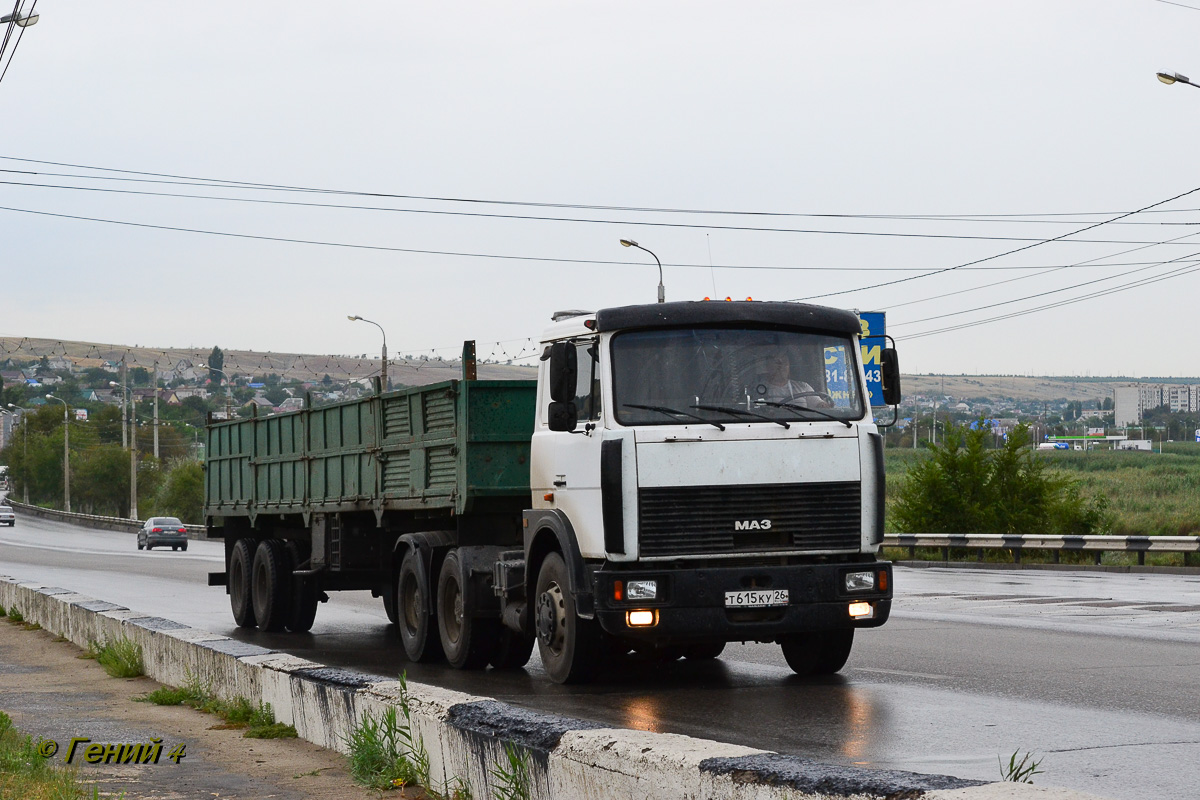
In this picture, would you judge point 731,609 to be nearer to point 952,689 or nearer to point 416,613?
point 952,689

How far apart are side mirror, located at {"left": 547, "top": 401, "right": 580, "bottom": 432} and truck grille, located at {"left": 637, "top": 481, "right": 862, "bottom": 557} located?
844mm

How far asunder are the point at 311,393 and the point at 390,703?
28.7 feet

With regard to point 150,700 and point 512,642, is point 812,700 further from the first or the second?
point 150,700

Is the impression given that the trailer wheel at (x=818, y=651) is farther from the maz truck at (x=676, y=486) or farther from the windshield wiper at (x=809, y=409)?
the windshield wiper at (x=809, y=409)

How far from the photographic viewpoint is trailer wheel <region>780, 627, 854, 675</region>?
428 inches

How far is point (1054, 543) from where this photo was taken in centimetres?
3025

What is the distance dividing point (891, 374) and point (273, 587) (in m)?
8.61

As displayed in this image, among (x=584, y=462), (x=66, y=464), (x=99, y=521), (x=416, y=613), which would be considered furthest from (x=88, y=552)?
(x=66, y=464)

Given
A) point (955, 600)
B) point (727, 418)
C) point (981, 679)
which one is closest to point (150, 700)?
point (727, 418)

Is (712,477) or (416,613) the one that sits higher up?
(712,477)

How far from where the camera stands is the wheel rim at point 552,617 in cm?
1023

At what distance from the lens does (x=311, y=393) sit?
51.2 ft

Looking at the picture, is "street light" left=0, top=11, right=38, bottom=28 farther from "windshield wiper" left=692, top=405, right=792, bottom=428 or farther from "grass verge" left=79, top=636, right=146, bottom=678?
"windshield wiper" left=692, top=405, right=792, bottom=428

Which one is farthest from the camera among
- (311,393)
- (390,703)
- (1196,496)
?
(1196,496)
